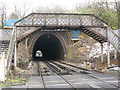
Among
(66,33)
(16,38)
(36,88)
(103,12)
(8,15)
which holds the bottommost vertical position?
(36,88)

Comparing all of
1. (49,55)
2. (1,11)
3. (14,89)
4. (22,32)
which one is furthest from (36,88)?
(1,11)

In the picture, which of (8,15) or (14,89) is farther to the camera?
(8,15)

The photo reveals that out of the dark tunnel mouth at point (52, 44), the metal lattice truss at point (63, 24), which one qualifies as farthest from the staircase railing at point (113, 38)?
the dark tunnel mouth at point (52, 44)

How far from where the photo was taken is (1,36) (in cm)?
2300

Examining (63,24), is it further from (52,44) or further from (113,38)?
(52,44)

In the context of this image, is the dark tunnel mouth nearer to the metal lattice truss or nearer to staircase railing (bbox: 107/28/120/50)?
the metal lattice truss

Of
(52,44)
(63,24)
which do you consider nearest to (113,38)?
(63,24)

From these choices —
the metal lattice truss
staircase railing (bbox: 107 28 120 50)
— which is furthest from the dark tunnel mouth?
staircase railing (bbox: 107 28 120 50)

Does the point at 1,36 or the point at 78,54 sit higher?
the point at 1,36

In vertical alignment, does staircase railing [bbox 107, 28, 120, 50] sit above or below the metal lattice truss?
below

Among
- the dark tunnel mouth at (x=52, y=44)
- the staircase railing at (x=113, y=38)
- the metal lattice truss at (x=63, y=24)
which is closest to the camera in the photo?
the staircase railing at (x=113, y=38)

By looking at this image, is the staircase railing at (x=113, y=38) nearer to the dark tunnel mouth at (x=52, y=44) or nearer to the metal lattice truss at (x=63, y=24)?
the metal lattice truss at (x=63, y=24)

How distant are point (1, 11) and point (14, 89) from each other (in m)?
45.7

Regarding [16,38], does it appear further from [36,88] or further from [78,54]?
[78,54]
